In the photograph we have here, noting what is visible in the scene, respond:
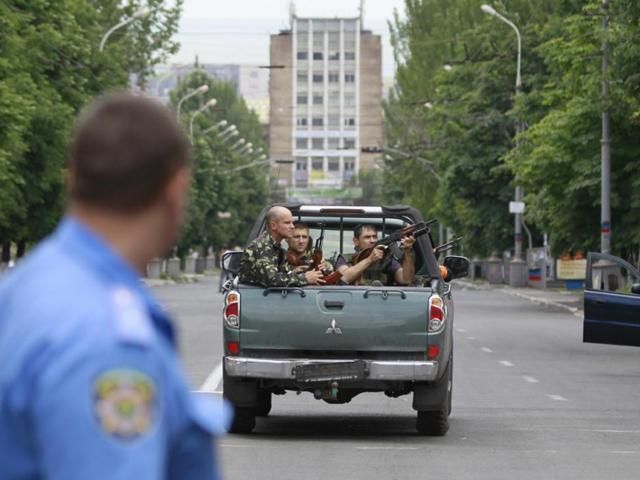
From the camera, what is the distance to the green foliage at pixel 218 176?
10362 centimetres

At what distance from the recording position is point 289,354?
1445cm

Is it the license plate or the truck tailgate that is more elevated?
the truck tailgate

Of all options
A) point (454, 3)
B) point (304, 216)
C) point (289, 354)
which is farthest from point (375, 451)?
point (454, 3)

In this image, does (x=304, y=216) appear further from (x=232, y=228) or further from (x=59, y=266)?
(x=232, y=228)

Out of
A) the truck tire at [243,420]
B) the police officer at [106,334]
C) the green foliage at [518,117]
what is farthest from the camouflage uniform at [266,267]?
the green foliage at [518,117]

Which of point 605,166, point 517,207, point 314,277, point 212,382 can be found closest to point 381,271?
point 314,277

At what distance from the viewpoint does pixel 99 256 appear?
119 inches

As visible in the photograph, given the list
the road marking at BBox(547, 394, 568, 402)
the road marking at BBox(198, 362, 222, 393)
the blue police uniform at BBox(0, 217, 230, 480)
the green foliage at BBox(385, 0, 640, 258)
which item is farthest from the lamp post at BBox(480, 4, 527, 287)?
the blue police uniform at BBox(0, 217, 230, 480)

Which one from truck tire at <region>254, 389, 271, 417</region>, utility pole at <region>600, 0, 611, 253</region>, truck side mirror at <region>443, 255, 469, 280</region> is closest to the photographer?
truck tire at <region>254, 389, 271, 417</region>

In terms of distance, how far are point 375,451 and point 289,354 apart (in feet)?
3.84

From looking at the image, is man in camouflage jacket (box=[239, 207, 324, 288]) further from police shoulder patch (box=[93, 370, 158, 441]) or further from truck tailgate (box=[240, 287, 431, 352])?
police shoulder patch (box=[93, 370, 158, 441])

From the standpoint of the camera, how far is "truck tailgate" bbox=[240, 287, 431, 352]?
14305 millimetres

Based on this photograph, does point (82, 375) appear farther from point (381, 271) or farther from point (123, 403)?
point (381, 271)

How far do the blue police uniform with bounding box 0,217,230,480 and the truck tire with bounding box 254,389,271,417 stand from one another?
40.1 feet
